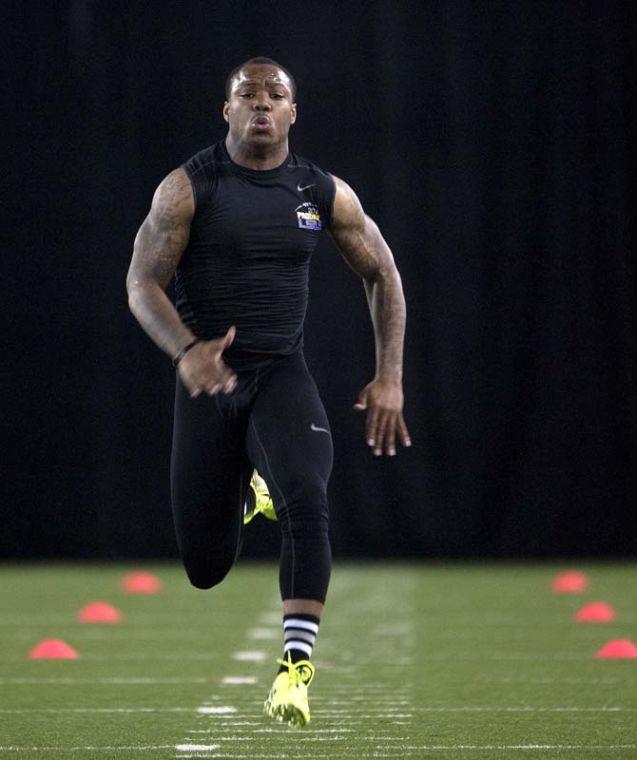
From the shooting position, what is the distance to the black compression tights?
437 centimetres

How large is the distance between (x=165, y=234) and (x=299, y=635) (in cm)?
127

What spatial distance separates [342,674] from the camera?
6145 mm

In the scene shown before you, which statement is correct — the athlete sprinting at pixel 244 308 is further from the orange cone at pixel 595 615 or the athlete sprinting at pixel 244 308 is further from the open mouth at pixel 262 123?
the orange cone at pixel 595 615

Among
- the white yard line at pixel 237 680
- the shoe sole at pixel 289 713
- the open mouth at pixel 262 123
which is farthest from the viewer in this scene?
the white yard line at pixel 237 680

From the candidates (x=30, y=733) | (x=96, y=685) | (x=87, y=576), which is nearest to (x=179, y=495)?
(x=30, y=733)

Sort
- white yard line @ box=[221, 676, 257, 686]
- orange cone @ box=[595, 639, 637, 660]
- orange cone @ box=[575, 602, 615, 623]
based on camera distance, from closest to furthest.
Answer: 1. white yard line @ box=[221, 676, 257, 686]
2. orange cone @ box=[595, 639, 637, 660]
3. orange cone @ box=[575, 602, 615, 623]

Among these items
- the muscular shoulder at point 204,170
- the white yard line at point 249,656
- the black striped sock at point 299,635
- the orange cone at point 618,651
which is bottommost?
the orange cone at point 618,651

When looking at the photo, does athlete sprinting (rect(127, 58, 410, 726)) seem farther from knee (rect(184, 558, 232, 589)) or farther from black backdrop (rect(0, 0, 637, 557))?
black backdrop (rect(0, 0, 637, 557))

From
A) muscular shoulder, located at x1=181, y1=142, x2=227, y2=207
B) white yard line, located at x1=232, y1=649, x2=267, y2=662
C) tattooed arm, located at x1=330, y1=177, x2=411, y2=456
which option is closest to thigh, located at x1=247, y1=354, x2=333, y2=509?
tattooed arm, located at x1=330, y1=177, x2=411, y2=456

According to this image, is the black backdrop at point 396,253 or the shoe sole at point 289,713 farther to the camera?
the black backdrop at point 396,253

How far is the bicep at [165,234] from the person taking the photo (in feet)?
15.0

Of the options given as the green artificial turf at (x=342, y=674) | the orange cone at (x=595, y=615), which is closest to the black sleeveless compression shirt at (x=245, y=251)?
the green artificial turf at (x=342, y=674)

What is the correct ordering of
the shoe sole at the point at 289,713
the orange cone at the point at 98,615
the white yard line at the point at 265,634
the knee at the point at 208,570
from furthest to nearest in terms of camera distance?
the orange cone at the point at 98,615 → the white yard line at the point at 265,634 → the knee at the point at 208,570 → the shoe sole at the point at 289,713

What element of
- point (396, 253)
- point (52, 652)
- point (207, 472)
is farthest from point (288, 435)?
point (396, 253)
